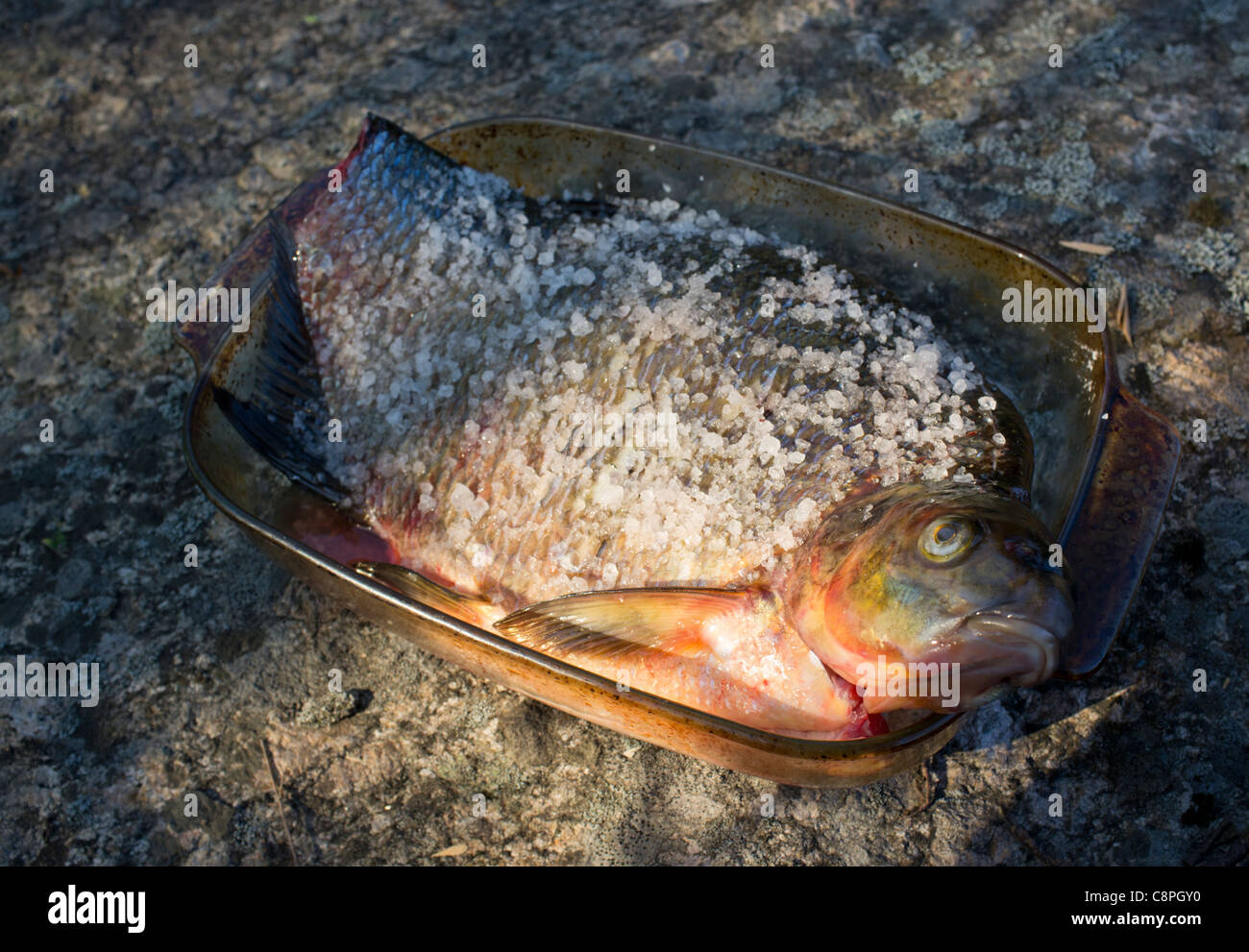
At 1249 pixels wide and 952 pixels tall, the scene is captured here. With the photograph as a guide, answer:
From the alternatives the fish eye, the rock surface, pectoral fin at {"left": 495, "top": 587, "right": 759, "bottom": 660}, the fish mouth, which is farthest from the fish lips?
the rock surface

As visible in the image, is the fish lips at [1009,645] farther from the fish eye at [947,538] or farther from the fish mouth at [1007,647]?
the fish eye at [947,538]

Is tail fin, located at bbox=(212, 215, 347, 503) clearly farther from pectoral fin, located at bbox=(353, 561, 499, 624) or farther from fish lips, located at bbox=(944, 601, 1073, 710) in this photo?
fish lips, located at bbox=(944, 601, 1073, 710)

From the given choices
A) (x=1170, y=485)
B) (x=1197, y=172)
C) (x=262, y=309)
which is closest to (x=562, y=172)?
(x=262, y=309)

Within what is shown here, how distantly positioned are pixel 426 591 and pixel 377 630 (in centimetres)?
39

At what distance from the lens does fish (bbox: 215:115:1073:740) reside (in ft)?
5.68

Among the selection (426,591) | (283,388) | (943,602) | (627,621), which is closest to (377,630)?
(426,591)

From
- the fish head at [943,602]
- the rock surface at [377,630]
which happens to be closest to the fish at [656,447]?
the fish head at [943,602]

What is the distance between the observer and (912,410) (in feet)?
6.54

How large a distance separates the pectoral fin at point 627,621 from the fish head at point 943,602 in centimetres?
21

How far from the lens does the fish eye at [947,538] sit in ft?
5.46

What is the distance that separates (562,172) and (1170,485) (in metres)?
1.73

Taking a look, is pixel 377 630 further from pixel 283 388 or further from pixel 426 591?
pixel 283 388

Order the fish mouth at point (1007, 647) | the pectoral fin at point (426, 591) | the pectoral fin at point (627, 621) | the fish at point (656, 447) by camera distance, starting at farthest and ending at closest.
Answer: the pectoral fin at point (426, 591)
the pectoral fin at point (627, 621)
the fish at point (656, 447)
the fish mouth at point (1007, 647)

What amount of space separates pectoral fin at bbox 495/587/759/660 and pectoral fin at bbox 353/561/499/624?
16 cm
